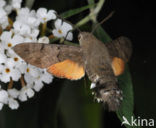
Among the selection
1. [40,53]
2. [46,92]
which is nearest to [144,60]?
[46,92]

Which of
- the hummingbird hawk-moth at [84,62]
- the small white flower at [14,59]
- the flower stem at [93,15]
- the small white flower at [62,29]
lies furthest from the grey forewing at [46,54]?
the flower stem at [93,15]

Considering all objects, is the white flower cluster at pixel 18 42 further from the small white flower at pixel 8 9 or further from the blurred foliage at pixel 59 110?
the blurred foliage at pixel 59 110

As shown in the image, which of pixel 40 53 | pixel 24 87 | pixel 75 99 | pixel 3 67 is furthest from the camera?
pixel 75 99

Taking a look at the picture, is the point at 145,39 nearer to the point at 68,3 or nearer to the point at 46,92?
the point at 68,3

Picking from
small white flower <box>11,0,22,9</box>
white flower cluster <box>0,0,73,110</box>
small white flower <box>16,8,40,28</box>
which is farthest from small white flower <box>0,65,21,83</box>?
small white flower <box>11,0,22,9</box>

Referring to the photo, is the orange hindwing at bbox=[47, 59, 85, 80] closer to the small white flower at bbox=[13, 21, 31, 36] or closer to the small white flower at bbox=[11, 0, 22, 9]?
the small white flower at bbox=[13, 21, 31, 36]
